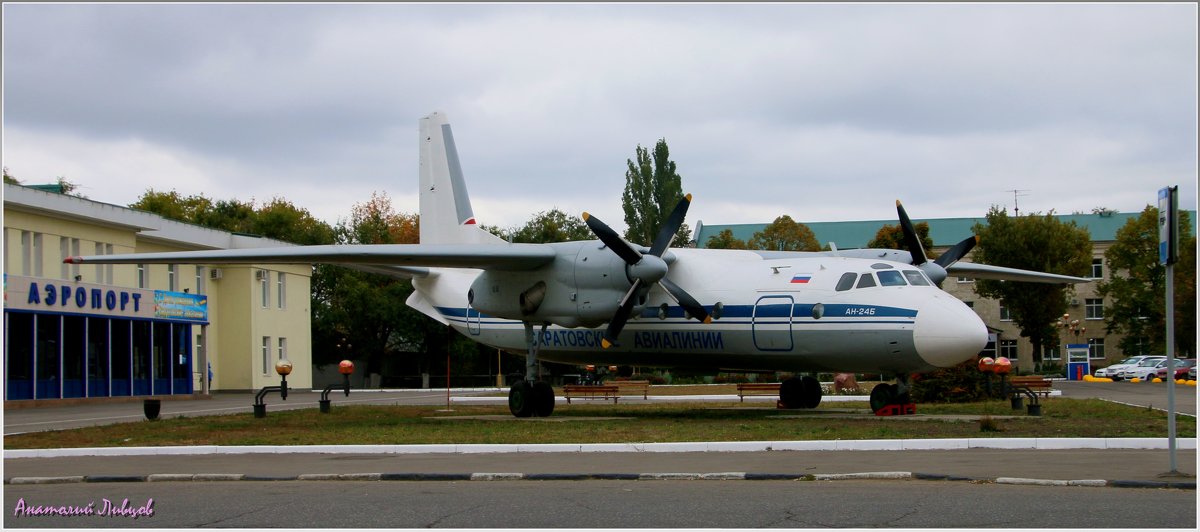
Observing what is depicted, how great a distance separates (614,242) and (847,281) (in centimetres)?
453

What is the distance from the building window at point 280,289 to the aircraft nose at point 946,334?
134 ft

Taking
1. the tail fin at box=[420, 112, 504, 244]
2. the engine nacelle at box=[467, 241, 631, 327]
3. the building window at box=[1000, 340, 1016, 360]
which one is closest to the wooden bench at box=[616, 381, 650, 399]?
the tail fin at box=[420, 112, 504, 244]

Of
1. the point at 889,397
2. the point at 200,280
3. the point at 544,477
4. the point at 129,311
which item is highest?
the point at 200,280

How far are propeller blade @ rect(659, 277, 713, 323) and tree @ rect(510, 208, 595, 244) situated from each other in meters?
50.6

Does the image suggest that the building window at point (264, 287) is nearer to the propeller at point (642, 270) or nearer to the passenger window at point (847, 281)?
the propeller at point (642, 270)

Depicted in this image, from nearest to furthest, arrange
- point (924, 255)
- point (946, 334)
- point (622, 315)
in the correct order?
point (946, 334) → point (622, 315) → point (924, 255)

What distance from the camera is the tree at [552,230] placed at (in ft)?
253

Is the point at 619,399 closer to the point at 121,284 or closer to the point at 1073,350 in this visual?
the point at 121,284

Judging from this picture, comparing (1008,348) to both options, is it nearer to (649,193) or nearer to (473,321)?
(649,193)

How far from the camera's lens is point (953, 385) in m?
31.1

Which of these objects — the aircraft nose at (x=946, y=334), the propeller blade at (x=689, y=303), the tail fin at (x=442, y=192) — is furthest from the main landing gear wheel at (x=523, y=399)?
the aircraft nose at (x=946, y=334)

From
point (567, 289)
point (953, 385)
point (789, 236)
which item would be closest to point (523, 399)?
point (567, 289)

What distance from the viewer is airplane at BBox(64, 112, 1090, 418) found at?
867 inches

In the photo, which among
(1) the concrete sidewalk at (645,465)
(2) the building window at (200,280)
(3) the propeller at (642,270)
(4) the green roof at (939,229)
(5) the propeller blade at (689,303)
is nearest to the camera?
(1) the concrete sidewalk at (645,465)
